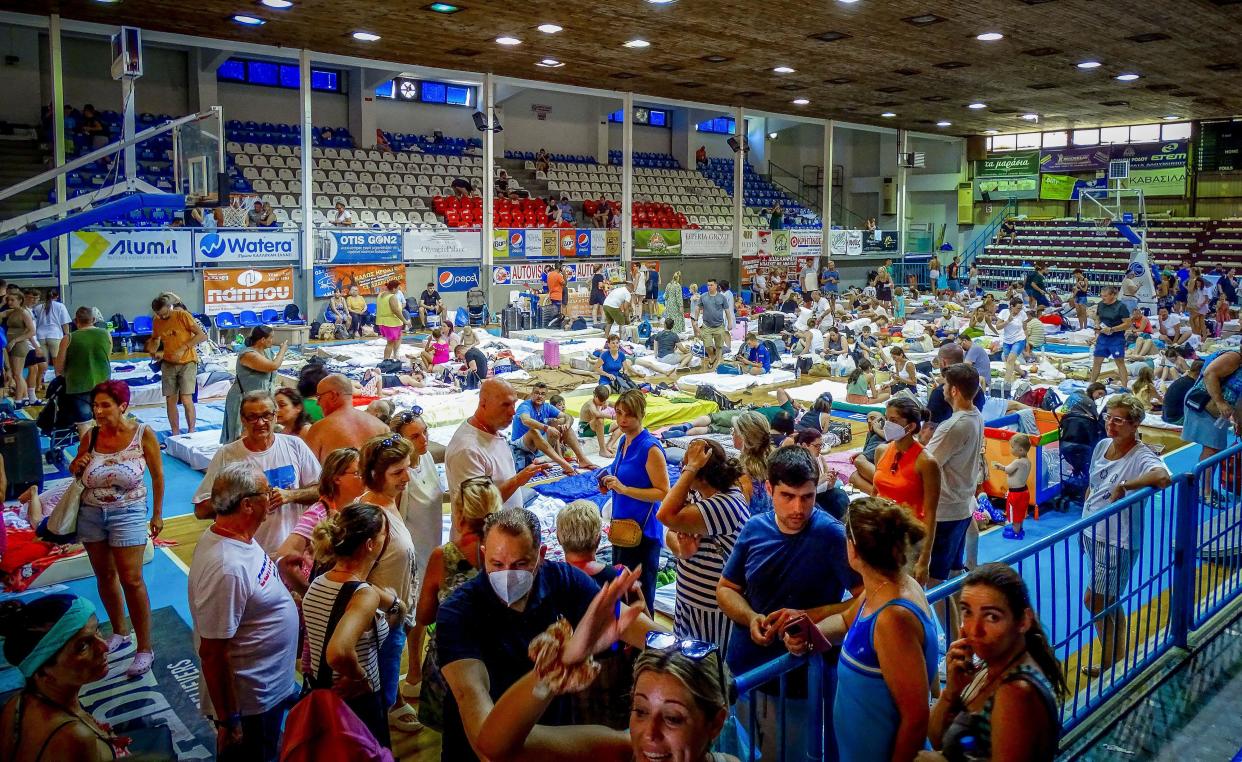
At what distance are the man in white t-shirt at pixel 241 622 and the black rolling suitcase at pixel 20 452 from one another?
4.58 metres

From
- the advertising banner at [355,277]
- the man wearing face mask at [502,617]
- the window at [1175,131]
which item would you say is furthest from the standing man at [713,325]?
the window at [1175,131]

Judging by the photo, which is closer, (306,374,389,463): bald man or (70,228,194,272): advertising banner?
(306,374,389,463): bald man

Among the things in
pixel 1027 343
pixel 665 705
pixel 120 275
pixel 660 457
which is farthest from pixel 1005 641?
pixel 120 275

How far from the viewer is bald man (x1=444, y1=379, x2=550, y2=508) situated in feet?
16.5

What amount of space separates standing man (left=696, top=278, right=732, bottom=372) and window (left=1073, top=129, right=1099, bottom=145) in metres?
23.3

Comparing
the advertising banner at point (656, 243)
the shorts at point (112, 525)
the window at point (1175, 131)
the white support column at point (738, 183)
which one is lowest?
the shorts at point (112, 525)

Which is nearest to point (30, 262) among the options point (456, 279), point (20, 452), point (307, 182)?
point (307, 182)

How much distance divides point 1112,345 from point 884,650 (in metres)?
12.9

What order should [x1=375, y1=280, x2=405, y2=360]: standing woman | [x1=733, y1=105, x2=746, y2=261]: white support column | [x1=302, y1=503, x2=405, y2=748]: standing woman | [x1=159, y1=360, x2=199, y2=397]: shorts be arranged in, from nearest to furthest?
[x1=302, y1=503, x2=405, y2=748]: standing woman
[x1=159, y1=360, x2=199, y2=397]: shorts
[x1=375, y1=280, x2=405, y2=360]: standing woman
[x1=733, y1=105, x2=746, y2=261]: white support column

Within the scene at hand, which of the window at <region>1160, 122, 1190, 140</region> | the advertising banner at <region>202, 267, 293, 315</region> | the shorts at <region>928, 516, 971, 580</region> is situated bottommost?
the shorts at <region>928, 516, 971, 580</region>

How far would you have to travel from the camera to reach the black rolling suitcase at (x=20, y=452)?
23.1 feet

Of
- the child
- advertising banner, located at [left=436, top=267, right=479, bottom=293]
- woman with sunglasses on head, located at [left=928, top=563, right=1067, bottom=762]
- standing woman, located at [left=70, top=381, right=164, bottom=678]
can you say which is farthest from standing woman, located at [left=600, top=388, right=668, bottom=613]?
advertising banner, located at [left=436, top=267, right=479, bottom=293]

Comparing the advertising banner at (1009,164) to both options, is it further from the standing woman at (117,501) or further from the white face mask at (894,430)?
the standing woman at (117,501)

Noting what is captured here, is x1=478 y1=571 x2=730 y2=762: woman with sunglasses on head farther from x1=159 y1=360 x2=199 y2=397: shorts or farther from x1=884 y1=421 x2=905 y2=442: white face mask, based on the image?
x1=159 y1=360 x2=199 y2=397: shorts
